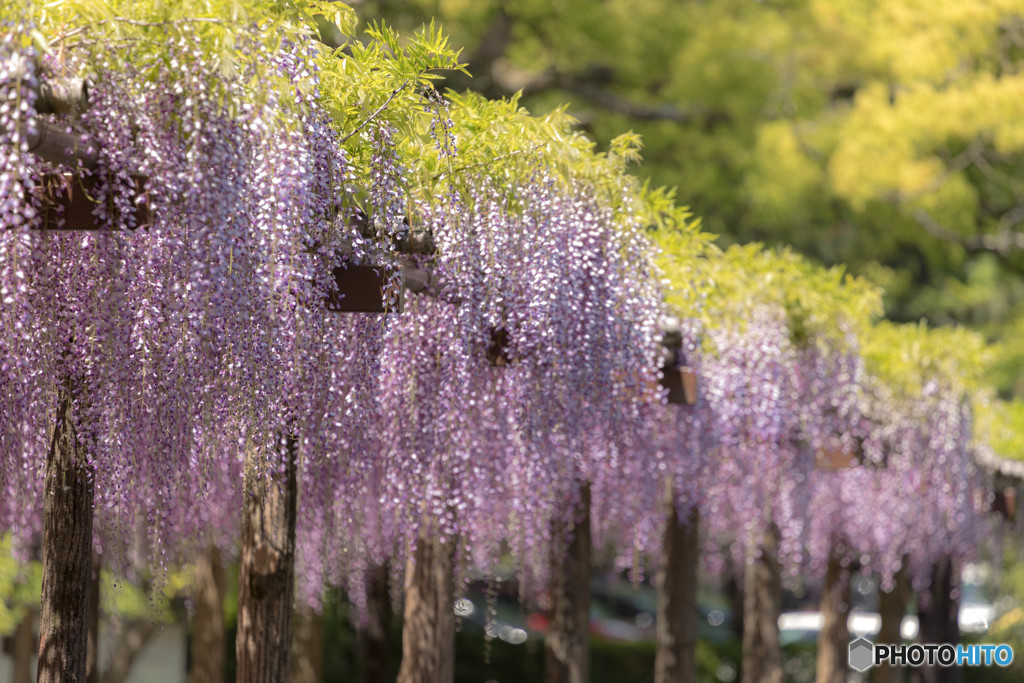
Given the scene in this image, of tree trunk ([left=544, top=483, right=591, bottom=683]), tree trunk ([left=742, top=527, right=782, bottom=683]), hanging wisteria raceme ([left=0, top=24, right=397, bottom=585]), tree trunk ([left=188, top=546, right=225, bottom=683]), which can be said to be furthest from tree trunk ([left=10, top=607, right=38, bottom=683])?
hanging wisteria raceme ([left=0, top=24, right=397, bottom=585])

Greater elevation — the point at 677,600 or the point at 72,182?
the point at 72,182

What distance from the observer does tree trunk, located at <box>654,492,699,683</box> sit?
11164mm

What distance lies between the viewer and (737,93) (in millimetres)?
20188

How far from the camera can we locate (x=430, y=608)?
8.34 metres

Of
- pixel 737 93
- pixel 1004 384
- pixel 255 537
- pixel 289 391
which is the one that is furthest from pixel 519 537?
pixel 1004 384

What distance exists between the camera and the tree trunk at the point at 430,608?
8312 mm

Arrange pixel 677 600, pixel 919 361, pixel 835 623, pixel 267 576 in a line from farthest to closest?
pixel 835 623 → pixel 919 361 → pixel 677 600 → pixel 267 576

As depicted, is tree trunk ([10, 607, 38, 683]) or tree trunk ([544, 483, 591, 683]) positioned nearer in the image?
tree trunk ([544, 483, 591, 683])

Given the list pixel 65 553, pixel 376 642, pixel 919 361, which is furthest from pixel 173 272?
pixel 376 642

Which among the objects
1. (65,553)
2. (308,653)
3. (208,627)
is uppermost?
(208,627)

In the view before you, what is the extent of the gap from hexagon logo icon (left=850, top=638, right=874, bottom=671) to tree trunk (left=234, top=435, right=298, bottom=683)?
903cm

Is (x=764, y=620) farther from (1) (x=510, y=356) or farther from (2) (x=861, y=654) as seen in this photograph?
(1) (x=510, y=356)

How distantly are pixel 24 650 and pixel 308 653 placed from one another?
10.8 feet

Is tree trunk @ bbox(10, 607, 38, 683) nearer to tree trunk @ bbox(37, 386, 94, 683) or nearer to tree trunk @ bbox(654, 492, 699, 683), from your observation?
tree trunk @ bbox(654, 492, 699, 683)
